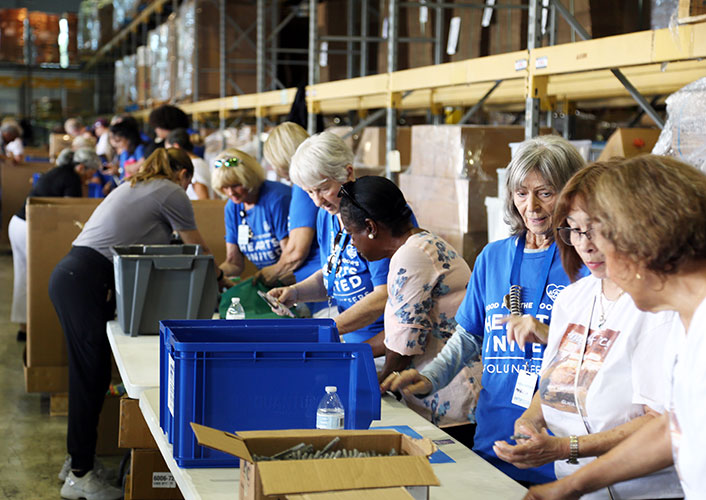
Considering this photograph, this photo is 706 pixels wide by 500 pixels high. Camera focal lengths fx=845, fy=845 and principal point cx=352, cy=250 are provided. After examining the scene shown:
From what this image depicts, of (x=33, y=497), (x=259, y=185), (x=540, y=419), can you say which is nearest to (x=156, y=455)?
(x=33, y=497)

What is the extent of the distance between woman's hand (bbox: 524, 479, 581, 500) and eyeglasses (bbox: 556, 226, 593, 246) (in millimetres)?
512

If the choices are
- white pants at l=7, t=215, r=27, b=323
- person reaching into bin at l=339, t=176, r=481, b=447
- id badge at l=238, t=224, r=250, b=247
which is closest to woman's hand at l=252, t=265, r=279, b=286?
id badge at l=238, t=224, r=250, b=247

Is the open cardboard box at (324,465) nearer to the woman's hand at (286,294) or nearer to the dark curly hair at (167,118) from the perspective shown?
the woman's hand at (286,294)

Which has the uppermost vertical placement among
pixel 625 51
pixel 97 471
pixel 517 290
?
pixel 625 51

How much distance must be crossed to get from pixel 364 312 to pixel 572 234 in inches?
53.5

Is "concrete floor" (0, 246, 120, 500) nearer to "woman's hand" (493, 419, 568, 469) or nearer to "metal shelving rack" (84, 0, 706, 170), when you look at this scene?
"metal shelving rack" (84, 0, 706, 170)

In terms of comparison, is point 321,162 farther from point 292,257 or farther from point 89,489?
point 89,489

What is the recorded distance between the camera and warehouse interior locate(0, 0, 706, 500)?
260cm

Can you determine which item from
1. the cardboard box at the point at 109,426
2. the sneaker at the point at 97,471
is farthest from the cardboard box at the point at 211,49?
the sneaker at the point at 97,471

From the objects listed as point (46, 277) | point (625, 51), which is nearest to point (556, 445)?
point (625, 51)

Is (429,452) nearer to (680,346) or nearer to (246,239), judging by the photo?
(680,346)

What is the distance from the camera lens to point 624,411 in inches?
71.1

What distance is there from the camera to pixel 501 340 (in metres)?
2.34

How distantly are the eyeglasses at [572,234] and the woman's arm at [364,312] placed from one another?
1.26 meters
